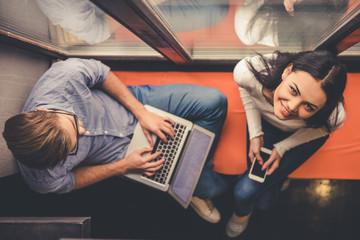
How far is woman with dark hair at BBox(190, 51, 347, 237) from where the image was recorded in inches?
28.8

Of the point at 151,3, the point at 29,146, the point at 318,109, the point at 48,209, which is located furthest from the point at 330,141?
the point at 48,209

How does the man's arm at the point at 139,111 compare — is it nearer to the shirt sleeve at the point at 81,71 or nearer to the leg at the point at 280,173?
the shirt sleeve at the point at 81,71

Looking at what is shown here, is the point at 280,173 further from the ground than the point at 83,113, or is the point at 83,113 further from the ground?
the point at 83,113

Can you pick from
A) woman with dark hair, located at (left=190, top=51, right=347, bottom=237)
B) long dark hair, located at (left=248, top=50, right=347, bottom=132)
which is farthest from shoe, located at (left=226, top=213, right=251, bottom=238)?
long dark hair, located at (left=248, top=50, right=347, bottom=132)

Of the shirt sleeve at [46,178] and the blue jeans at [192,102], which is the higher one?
the blue jeans at [192,102]

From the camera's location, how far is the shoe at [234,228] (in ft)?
4.67

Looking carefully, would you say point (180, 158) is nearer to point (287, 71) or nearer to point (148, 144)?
point (148, 144)

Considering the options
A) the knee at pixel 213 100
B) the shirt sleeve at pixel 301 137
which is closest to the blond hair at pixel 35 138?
the knee at pixel 213 100

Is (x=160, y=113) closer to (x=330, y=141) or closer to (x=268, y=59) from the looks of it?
(x=268, y=59)

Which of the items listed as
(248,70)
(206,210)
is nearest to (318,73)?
(248,70)

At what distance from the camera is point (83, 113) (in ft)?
Result: 3.24

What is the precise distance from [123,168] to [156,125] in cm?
30

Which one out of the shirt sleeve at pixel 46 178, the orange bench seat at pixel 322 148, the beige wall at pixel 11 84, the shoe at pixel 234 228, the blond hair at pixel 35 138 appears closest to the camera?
the blond hair at pixel 35 138

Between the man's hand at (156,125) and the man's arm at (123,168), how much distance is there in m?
0.10
